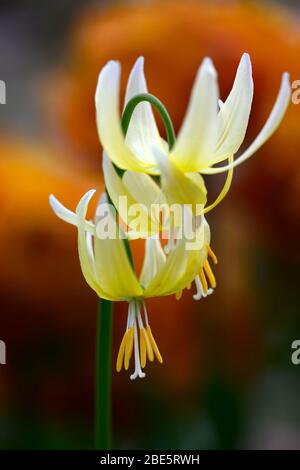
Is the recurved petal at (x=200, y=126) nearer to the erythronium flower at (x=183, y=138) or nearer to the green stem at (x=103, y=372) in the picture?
the erythronium flower at (x=183, y=138)

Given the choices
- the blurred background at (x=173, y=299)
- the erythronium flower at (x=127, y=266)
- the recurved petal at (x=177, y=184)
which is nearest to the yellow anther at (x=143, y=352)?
the erythronium flower at (x=127, y=266)

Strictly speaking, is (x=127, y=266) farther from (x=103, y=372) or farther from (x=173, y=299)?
(x=173, y=299)

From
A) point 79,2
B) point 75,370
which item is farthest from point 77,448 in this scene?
point 79,2

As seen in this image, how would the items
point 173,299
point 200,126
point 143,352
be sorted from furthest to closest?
point 173,299 → point 143,352 → point 200,126

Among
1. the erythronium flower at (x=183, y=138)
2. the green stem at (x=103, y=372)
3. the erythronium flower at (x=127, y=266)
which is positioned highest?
the erythronium flower at (x=183, y=138)

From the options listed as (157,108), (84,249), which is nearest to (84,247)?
(84,249)
